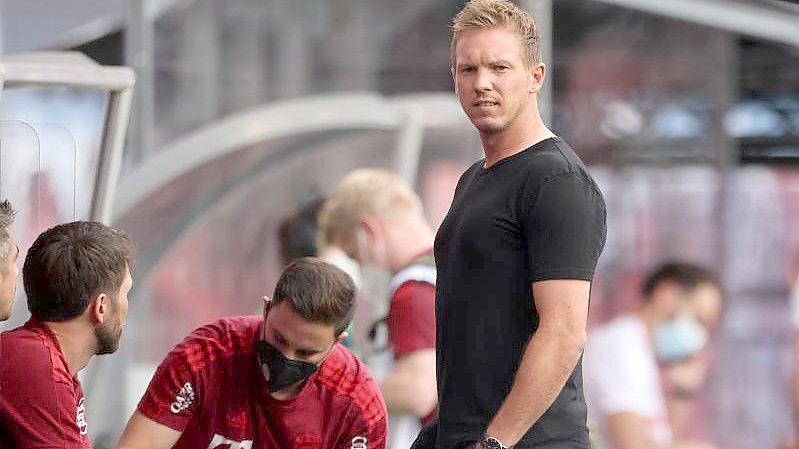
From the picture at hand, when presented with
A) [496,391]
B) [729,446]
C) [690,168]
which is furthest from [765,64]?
[496,391]

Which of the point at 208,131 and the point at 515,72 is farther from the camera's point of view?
the point at 208,131

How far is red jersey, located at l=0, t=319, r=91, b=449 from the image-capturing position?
2.89 meters

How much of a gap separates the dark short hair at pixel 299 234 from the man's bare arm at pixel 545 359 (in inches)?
121

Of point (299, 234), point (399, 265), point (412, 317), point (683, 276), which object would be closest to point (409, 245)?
point (399, 265)

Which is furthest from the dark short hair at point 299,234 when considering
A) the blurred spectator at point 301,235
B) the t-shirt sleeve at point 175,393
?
the t-shirt sleeve at point 175,393

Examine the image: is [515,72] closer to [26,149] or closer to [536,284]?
[536,284]

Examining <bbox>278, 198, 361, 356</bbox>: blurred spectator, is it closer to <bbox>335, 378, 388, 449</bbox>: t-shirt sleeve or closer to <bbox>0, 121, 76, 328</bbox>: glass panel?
<bbox>0, 121, 76, 328</bbox>: glass panel

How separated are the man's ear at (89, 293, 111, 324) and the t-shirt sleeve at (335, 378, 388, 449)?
0.54m

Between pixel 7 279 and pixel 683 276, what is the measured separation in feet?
15.2

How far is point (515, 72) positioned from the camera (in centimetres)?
285

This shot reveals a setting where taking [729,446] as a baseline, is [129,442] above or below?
above

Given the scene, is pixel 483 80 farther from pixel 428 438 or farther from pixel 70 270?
pixel 70 270

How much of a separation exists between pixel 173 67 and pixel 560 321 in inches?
167

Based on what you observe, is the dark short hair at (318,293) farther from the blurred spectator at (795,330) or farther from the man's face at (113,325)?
the blurred spectator at (795,330)
